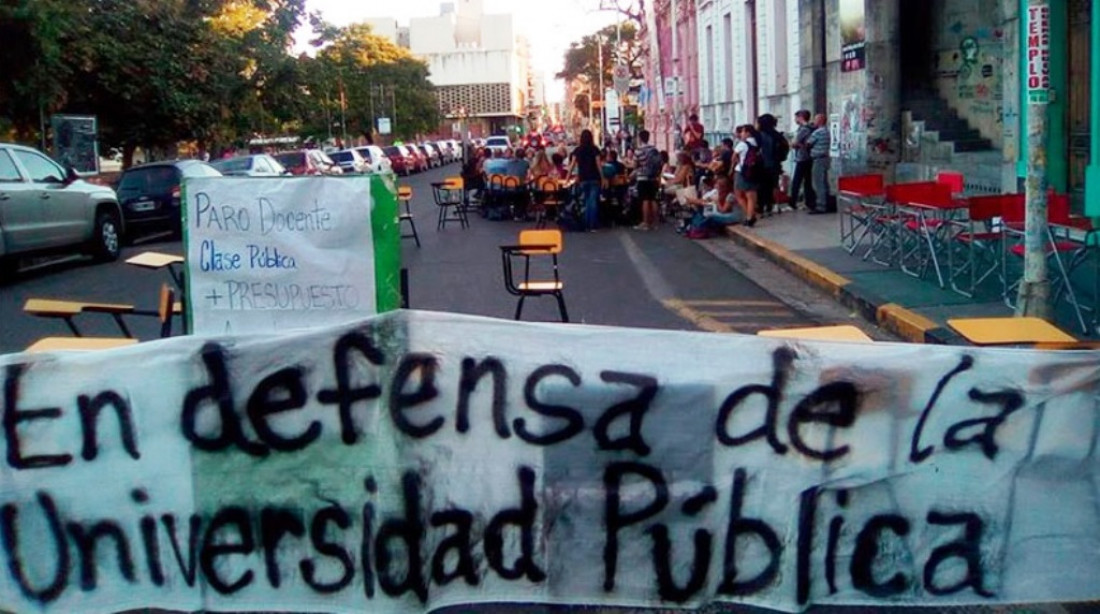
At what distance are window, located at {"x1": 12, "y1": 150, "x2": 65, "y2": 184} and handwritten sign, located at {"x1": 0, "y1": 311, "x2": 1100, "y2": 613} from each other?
1365cm

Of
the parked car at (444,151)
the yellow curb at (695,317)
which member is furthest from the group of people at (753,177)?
the parked car at (444,151)

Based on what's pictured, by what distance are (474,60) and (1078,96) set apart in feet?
429

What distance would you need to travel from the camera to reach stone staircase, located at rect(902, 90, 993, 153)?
68.6 ft

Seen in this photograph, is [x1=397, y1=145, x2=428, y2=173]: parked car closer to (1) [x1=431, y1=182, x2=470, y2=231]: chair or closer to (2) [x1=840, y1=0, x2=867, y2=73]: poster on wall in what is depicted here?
(1) [x1=431, y1=182, x2=470, y2=231]: chair

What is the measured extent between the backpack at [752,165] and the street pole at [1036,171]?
10696 mm

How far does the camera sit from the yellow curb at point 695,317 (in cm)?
1172

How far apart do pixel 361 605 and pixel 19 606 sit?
1287mm

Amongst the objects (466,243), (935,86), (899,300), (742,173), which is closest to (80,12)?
(466,243)

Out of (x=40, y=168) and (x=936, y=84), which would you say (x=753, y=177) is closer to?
(x=936, y=84)

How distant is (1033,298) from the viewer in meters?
9.51

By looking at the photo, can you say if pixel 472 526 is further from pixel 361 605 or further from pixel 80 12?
pixel 80 12

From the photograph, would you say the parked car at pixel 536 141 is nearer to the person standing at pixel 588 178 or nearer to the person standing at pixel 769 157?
the person standing at pixel 588 178

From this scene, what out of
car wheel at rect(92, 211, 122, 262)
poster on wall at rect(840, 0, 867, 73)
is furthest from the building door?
car wheel at rect(92, 211, 122, 262)

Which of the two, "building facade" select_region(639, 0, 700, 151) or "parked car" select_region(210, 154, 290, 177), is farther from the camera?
"building facade" select_region(639, 0, 700, 151)
